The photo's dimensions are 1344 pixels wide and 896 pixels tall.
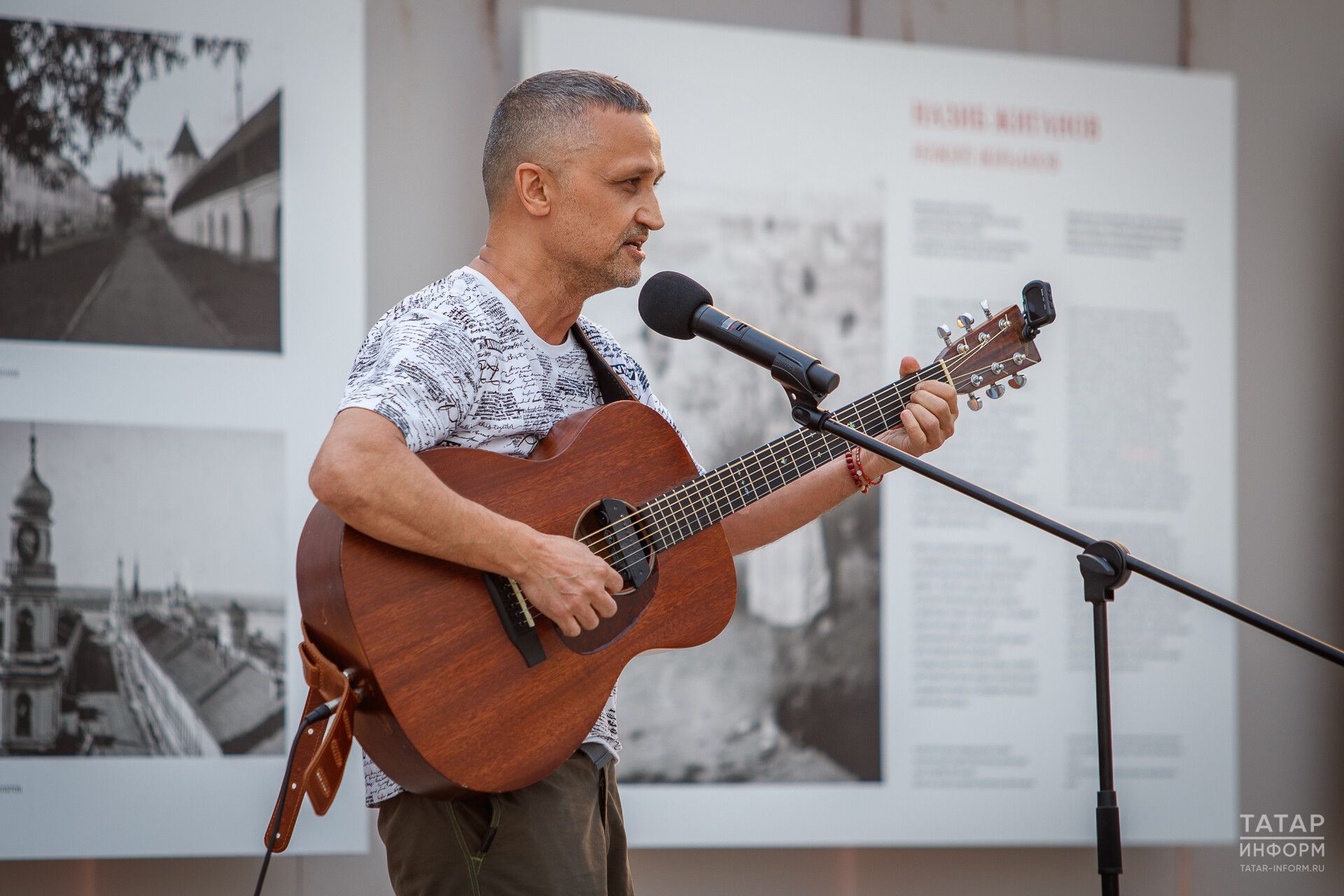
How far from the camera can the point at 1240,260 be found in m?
4.48

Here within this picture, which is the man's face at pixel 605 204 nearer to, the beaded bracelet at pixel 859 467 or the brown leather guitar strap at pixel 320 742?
the beaded bracelet at pixel 859 467

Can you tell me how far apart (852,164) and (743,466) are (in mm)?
1935

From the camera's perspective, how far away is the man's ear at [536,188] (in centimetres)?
218

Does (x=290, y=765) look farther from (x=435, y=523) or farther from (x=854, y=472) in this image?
(x=854, y=472)

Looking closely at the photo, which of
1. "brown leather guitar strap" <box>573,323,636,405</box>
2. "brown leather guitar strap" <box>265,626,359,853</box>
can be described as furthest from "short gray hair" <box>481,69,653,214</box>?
"brown leather guitar strap" <box>265,626,359,853</box>

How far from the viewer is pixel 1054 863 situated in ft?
13.8

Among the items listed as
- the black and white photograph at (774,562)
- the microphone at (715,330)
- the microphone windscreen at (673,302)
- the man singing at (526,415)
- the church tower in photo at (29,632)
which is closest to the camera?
the man singing at (526,415)

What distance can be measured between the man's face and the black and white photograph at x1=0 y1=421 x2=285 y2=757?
5.16 feet

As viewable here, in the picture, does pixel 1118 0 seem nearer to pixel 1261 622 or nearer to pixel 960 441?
pixel 960 441

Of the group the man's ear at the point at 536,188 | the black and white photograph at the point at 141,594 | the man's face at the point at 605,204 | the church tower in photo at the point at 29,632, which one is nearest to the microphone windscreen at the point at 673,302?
the man's face at the point at 605,204

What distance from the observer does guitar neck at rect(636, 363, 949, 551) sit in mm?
2135

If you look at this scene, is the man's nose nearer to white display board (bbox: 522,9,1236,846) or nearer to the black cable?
the black cable

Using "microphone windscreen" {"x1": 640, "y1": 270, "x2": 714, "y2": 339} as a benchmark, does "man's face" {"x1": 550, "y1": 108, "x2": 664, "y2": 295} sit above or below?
above

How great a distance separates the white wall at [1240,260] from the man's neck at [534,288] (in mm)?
1634
